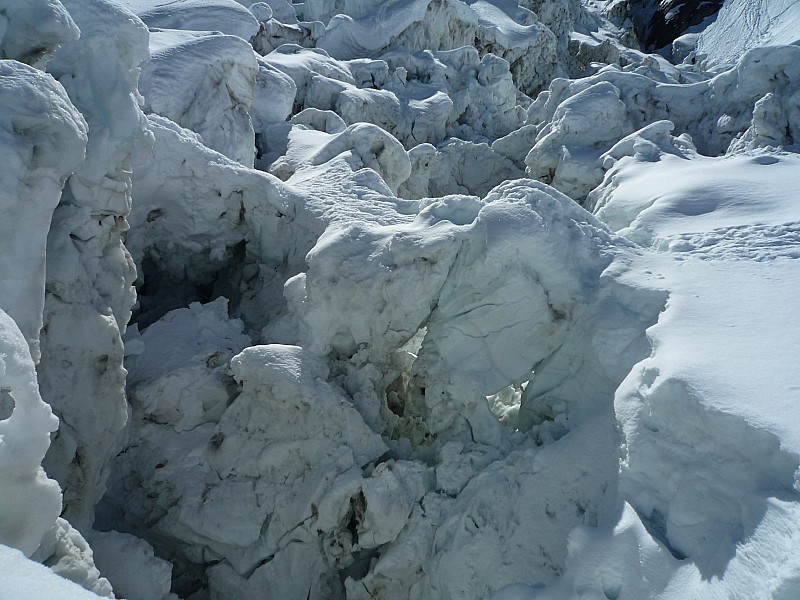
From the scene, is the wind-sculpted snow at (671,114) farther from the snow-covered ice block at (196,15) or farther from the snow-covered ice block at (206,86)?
the snow-covered ice block at (196,15)

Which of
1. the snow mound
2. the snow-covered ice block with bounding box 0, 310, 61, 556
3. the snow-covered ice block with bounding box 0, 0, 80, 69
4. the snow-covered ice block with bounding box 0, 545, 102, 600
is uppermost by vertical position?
the snow-covered ice block with bounding box 0, 0, 80, 69

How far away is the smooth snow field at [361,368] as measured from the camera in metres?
2.36

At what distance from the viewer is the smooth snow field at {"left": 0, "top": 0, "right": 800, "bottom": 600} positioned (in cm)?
236

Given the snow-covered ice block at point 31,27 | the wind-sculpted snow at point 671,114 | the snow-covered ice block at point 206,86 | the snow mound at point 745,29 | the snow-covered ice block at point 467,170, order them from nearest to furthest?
the snow-covered ice block at point 31,27 → the snow-covered ice block at point 206,86 → the wind-sculpted snow at point 671,114 → the snow-covered ice block at point 467,170 → the snow mound at point 745,29

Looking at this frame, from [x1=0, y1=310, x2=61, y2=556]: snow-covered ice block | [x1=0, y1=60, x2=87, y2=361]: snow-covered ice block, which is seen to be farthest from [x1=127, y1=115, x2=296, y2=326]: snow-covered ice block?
[x1=0, y1=310, x2=61, y2=556]: snow-covered ice block

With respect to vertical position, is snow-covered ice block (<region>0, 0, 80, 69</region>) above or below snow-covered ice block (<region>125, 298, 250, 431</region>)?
above

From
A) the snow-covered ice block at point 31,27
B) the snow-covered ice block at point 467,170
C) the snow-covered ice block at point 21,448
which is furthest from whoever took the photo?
the snow-covered ice block at point 467,170

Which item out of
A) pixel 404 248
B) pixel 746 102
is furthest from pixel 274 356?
pixel 746 102

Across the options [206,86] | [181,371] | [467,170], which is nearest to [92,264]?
[181,371]

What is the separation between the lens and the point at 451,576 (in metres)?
3.26

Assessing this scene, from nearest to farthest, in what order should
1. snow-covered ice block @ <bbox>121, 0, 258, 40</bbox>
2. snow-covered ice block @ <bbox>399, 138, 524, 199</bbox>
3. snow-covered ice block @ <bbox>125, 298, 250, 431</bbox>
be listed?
1. snow-covered ice block @ <bbox>125, 298, 250, 431</bbox>
2. snow-covered ice block @ <bbox>121, 0, 258, 40</bbox>
3. snow-covered ice block @ <bbox>399, 138, 524, 199</bbox>

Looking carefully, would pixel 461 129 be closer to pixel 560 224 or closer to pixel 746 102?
pixel 746 102

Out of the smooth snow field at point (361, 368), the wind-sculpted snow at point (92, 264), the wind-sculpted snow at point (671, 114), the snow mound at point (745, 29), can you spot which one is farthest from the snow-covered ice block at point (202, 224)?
the snow mound at point (745, 29)

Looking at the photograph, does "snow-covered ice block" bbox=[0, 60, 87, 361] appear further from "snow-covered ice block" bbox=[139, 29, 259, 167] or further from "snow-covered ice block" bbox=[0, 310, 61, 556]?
"snow-covered ice block" bbox=[139, 29, 259, 167]
